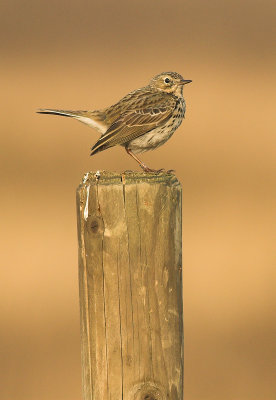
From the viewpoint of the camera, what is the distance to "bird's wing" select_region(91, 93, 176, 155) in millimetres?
6184

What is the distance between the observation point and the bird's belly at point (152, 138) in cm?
638

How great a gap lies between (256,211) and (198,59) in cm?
414

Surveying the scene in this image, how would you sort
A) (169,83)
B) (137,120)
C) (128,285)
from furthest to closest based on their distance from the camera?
(169,83)
(137,120)
(128,285)

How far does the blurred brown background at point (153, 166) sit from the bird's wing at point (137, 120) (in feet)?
9.64

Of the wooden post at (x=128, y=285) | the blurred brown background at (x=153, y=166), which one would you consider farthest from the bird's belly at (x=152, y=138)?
the blurred brown background at (x=153, y=166)

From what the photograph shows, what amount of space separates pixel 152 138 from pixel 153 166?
179 inches

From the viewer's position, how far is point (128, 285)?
156 inches

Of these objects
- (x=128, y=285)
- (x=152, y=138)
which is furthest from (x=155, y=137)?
(x=128, y=285)

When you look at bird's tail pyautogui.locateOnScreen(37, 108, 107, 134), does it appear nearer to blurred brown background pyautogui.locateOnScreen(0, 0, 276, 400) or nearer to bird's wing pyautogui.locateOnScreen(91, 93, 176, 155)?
bird's wing pyautogui.locateOnScreen(91, 93, 176, 155)

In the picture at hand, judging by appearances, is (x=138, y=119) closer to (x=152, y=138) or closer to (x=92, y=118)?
(x=152, y=138)

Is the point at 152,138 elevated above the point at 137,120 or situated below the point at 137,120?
below

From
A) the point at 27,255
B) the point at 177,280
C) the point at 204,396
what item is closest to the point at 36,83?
the point at 27,255

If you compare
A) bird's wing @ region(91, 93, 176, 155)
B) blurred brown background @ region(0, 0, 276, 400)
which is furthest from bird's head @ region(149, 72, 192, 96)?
blurred brown background @ region(0, 0, 276, 400)

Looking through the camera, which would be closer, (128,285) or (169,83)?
A: (128,285)
